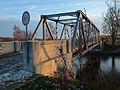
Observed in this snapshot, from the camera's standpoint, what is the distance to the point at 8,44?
26531mm

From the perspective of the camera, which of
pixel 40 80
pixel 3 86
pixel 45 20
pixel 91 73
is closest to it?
pixel 91 73

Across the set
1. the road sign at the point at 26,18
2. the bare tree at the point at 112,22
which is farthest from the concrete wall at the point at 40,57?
the bare tree at the point at 112,22

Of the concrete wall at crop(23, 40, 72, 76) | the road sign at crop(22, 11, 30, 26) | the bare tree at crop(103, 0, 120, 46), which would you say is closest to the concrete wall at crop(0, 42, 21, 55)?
the concrete wall at crop(23, 40, 72, 76)

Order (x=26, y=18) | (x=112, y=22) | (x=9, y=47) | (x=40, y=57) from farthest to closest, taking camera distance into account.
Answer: (x=112, y=22) → (x=9, y=47) → (x=40, y=57) → (x=26, y=18)

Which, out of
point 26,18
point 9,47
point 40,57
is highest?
point 26,18

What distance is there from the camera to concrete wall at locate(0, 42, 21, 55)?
25528mm

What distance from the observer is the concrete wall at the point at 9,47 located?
2553 centimetres

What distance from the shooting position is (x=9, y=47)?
88.7 feet

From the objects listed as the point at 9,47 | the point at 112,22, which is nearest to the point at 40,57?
the point at 9,47

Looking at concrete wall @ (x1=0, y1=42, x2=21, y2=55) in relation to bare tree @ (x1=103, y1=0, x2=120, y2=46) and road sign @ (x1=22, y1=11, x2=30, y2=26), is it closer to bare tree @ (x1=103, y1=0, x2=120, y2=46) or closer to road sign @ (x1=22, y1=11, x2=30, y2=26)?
road sign @ (x1=22, y1=11, x2=30, y2=26)

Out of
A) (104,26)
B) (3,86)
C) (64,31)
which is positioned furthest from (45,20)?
(104,26)

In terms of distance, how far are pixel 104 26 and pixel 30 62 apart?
2278 inches

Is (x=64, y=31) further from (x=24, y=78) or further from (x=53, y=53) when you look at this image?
(x=24, y=78)

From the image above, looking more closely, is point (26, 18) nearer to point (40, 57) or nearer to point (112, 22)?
point (40, 57)
